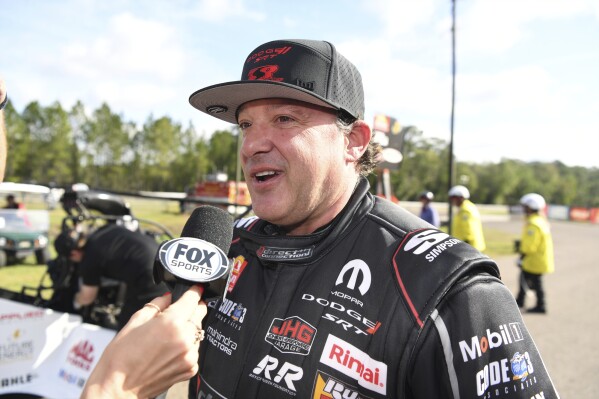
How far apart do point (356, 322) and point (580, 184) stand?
12087 centimetres

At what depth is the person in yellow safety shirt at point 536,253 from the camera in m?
7.56

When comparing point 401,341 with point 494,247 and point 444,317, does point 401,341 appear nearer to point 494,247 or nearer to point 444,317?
point 444,317

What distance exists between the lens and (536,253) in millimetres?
7656

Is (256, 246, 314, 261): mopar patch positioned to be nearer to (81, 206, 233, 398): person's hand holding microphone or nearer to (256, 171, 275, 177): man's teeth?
(256, 171, 275, 177): man's teeth

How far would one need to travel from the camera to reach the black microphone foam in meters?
1.53

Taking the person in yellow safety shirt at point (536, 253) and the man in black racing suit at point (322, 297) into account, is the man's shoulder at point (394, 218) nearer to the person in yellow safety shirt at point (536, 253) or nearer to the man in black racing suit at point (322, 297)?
the man in black racing suit at point (322, 297)

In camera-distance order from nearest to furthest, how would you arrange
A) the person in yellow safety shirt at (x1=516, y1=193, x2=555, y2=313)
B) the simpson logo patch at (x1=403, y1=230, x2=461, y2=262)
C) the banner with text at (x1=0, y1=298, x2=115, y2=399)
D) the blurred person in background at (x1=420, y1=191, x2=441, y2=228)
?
the simpson logo patch at (x1=403, y1=230, x2=461, y2=262) < the banner with text at (x1=0, y1=298, x2=115, y2=399) < the person in yellow safety shirt at (x1=516, y1=193, x2=555, y2=313) < the blurred person in background at (x1=420, y1=191, x2=441, y2=228)

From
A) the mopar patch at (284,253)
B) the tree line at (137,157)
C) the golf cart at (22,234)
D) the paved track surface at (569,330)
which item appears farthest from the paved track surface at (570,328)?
the tree line at (137,157)

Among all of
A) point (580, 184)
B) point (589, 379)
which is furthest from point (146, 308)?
point (580, 184)

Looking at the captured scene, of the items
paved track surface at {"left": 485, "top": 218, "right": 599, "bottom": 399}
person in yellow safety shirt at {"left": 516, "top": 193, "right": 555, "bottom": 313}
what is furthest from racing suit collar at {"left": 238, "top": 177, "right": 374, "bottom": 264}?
person in yellow safety shirt at {"left": 516, "top": 193, "right": 555, "bottom": 313}

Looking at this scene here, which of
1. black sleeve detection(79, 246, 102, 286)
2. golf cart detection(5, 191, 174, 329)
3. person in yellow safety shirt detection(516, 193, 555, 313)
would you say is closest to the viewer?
black sleeve detection(79, 246, 102, 286)

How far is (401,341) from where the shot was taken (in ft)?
4.26

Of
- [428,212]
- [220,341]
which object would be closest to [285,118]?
[220,341]

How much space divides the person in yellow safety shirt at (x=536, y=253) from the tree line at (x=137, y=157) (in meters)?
34.8
